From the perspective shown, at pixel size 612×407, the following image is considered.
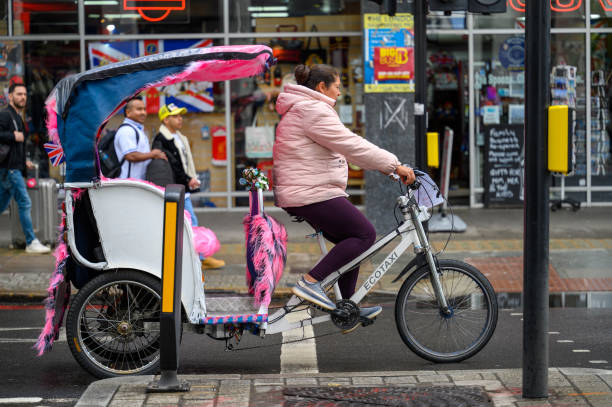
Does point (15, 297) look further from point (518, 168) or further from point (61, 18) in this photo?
point (518, 168)

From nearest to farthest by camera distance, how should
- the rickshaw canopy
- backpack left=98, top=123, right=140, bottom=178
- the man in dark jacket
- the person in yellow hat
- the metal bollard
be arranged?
the metal bollard → the rickshaw canopy → backpack left=98, top=123, right=140, bottom=178 → the person in yellow hat → the man in dark jacket

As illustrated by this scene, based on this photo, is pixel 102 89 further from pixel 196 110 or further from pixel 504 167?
pixel 504 167

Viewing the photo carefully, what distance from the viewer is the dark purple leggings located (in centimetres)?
639

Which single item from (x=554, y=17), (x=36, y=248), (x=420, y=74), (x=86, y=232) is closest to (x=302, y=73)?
(x=86, y=232)

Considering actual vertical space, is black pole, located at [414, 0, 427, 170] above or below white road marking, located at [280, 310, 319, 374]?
above

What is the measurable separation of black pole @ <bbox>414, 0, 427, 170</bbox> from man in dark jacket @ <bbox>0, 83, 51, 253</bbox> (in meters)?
4.43

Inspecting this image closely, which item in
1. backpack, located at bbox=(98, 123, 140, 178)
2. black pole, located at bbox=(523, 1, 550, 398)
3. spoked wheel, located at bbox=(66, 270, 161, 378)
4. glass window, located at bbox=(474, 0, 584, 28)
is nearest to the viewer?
black pole, located at bbox=(523, 1, 550, 398)

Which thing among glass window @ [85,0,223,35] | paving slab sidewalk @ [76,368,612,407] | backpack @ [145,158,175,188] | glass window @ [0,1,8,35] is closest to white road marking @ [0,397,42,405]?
paving slab sidewalk @ [76,368,612,407]

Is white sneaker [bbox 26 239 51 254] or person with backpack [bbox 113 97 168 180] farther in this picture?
white sneaker [bbox 26 239 51 254]

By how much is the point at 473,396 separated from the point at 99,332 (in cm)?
239

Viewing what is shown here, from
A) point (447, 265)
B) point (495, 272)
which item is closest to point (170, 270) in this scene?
point (447, 265)

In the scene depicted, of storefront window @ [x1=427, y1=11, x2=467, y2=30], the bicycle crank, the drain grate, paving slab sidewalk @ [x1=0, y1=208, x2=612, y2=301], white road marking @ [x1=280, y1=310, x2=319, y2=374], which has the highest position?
storefront window @ [x1=427, y1=11, x2=467, y2=30]

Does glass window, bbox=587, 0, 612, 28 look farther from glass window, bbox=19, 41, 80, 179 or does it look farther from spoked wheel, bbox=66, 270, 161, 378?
spoked wheel, bbox=66, 270, 161, 378

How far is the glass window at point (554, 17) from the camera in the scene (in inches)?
592
